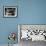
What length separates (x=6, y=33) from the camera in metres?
Answer: 4.14

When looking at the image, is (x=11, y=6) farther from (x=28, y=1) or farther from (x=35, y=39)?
(x=35, y=39)

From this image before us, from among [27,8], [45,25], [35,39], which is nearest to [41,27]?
[45,25]

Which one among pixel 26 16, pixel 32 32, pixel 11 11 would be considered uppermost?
pixel 11 11

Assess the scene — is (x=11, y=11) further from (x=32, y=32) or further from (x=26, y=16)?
(x=32, y=32)

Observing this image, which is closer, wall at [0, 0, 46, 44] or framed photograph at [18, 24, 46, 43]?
framed photograph at [18, 24, 46, 43]

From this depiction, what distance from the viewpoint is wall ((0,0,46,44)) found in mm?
4145

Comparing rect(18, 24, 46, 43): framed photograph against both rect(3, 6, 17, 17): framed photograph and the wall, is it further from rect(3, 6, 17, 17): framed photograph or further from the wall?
rect(3, 6, 17, 17): framed photograph

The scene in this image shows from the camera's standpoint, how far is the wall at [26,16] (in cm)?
414

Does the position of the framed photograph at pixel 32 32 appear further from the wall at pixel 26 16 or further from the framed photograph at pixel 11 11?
the framed photograph at pixel 11 11

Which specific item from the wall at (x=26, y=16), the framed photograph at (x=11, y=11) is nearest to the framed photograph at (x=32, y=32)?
the wall at (x=26, y=16)

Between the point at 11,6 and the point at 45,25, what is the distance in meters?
1.15

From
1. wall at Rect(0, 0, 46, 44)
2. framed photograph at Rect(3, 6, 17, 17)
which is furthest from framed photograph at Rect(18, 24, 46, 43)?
framed photograph at Rect(3, 6, 17, 17)

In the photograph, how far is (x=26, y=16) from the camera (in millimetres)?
4156

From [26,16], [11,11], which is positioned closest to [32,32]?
[26,16]
